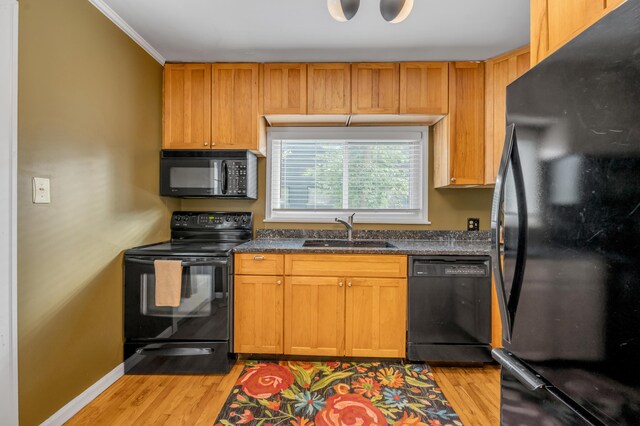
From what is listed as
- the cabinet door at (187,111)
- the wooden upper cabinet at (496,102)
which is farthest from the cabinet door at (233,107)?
the wooden upper cabinet at (496,102)

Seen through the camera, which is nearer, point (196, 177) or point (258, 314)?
point (258, 314)

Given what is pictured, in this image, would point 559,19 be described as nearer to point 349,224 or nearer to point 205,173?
point 349,224

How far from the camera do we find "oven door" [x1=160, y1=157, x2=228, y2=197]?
8.73ft

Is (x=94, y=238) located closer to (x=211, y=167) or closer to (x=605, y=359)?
(x=211, y=167)

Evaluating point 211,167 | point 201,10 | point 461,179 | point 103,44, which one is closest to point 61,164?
point 103,44

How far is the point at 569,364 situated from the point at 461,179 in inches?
81.6

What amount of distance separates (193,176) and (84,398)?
1654mm

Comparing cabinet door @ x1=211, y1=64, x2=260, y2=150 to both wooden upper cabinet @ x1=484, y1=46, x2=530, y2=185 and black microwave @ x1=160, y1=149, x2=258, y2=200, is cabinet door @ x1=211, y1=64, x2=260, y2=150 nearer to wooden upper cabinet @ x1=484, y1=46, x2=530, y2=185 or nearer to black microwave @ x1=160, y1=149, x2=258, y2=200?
black microwave @ x1=160, y1=149, x2=258, y2=200

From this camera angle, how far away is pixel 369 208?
3.01 metres

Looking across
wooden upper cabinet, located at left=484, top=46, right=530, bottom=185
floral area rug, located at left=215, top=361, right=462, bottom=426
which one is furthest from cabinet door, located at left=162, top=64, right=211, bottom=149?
wooden upper cabinet, located at left=484, top=46, right=530, bottom=185

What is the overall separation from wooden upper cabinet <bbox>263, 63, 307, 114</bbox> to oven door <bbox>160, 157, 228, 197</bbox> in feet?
2.15

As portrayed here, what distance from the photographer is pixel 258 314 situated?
7.72 feet

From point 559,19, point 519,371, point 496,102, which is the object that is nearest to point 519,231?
point 519,371

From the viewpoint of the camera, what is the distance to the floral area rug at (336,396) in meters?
1.77
